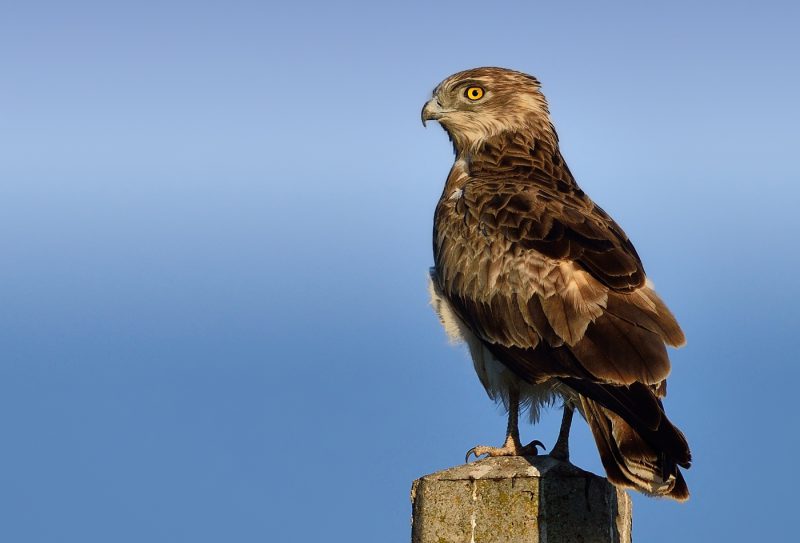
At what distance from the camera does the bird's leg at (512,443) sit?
8.64 m

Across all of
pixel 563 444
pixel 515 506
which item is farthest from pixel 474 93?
pixel 515 506

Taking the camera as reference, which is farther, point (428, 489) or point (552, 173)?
point (552, 173)

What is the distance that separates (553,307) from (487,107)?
3.60m

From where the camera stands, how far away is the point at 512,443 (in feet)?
28.9

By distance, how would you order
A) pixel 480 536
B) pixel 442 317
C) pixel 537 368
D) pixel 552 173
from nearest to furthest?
pixel 480 536 → pixel 537 368 → pixel 442 317 → pixel 552 173

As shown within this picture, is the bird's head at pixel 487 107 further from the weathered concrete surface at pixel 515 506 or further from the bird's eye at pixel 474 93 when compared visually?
the weathered concrete surface at pixel 515 506

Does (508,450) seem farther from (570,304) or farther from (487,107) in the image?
(487,107)

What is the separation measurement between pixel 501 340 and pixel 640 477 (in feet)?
7.29

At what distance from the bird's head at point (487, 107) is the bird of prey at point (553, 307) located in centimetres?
15

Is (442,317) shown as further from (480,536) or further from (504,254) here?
(480,536)

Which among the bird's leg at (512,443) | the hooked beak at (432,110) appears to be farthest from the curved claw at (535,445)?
the hooked beak at (432,110)

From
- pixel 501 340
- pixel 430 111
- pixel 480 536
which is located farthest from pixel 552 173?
pixel 480 536

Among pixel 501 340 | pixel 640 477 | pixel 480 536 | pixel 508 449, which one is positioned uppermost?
pixel 501 340

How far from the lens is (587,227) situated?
8797 millimetres
